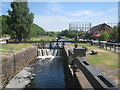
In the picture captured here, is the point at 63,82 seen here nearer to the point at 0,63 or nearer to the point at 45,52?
the point at 0,63

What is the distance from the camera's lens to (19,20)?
3200cm

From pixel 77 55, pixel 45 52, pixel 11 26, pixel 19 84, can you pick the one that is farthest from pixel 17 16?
pixel 77 55

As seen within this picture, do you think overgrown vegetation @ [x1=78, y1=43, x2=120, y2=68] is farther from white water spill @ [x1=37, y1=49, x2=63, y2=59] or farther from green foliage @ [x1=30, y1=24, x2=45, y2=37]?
green foliage @ [x1=30, y1=24, x2=45, y2=37]

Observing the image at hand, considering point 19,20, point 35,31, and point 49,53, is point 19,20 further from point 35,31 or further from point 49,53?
point 35,31

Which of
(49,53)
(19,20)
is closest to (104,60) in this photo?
(49,53)

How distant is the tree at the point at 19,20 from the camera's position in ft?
106

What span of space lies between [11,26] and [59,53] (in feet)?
46.2

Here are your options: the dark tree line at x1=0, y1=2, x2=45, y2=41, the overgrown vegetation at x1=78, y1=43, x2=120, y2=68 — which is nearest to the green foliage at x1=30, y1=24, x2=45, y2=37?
the dark tree line at x1=0, y1=2, x2=45, y2=41

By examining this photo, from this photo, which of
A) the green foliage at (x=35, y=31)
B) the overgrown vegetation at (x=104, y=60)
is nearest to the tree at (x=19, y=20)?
the green foliage at (x=35, y=31)

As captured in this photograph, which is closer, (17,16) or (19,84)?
(19,84)

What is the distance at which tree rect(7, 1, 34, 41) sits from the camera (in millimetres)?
32219

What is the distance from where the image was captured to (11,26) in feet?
106

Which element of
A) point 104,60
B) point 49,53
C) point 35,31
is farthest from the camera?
point 35,31

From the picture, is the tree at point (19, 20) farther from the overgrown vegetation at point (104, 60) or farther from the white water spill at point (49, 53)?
the overgrown vegetation at point (104, 60)
